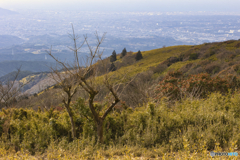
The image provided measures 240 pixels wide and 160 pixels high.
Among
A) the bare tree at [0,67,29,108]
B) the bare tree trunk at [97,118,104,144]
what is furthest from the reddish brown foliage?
the bare tree at [0,67,29,108]

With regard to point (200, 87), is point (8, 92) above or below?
above

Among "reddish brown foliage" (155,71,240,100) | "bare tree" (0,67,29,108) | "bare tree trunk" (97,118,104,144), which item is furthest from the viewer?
"reddish brown foliage" (155,71,240,100)

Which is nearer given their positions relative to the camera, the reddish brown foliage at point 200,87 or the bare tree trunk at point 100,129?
the bare tree trunk at point 100,129

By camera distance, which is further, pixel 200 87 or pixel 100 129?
pixel 200 87

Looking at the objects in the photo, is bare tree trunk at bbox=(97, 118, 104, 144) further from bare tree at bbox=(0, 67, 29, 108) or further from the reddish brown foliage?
the reddish brown foliage

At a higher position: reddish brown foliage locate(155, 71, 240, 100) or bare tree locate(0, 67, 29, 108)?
bare tree locate(0, 67, 29, 108)

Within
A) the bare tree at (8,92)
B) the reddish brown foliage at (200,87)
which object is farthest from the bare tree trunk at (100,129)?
the reddish brown foliage at (200,87)

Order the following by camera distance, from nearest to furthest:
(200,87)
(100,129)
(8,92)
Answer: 1. (100,129)
2. (8,92)
3. (200,87)

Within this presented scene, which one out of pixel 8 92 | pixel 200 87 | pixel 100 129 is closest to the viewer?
pixel 100 129

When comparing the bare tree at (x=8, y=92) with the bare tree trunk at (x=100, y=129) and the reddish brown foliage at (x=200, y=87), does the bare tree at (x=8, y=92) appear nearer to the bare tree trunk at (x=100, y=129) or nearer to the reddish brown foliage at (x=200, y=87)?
the bare tree trunk at (x=100, y=129)

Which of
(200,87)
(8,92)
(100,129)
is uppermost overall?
(8,92)

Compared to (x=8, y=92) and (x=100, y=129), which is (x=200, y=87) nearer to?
(x=100, y=129)

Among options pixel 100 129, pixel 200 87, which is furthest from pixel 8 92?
pixel 200 87

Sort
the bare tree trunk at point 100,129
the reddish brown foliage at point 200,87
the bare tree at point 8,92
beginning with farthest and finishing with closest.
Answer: the reddish brown foliage at point 200,87
the bare tree at point 8,92
the bare tree trunk at point 100,129
